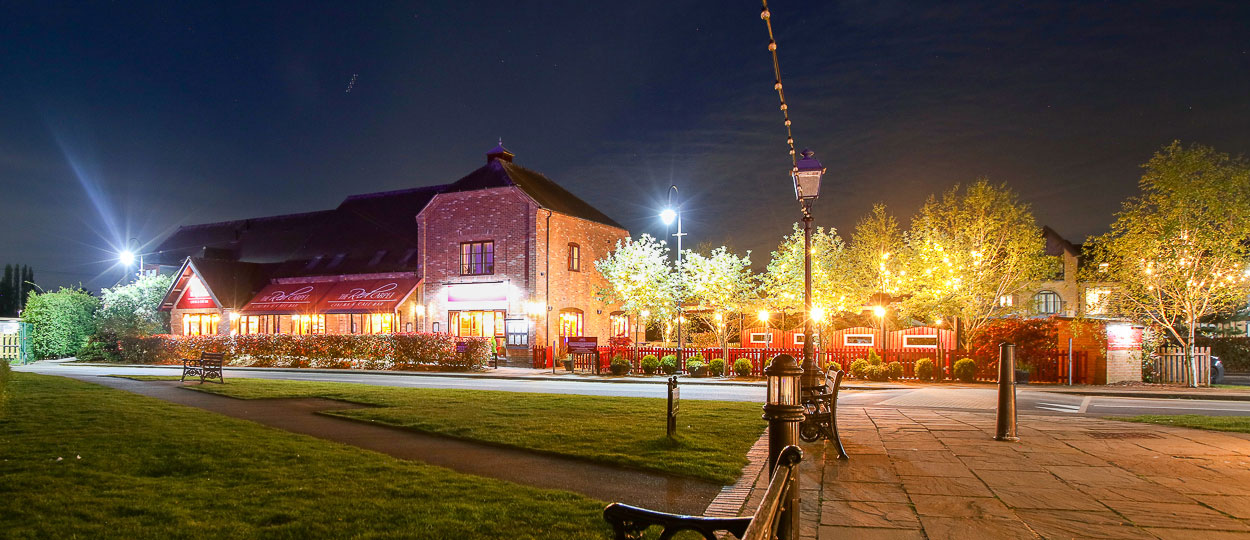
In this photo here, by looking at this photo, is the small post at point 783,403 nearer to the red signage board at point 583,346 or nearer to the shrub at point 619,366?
Answer: the shrub at point 619,366

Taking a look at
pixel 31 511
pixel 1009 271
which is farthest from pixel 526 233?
pixel 31 511

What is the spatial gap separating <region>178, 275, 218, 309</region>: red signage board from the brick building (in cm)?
7

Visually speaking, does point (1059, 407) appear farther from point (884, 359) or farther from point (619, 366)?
point (619, 366)

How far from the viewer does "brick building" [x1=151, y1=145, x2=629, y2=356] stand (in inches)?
1366

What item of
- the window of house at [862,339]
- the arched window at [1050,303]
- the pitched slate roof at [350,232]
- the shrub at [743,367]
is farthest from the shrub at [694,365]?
the arched window at [1050,303]

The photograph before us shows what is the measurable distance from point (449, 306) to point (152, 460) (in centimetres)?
2900

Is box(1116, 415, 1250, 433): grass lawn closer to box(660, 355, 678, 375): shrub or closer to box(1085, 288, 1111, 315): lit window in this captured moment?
box(1085, 288, 1111, 315): lit window

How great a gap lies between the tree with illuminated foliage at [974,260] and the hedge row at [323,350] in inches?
679

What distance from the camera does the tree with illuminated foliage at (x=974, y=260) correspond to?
26.7 metres

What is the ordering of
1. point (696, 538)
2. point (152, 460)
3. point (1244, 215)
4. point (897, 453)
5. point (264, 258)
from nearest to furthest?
point (696, 538), point (152, 460), point (897, 453), point (1244, 215), point (264, 258)

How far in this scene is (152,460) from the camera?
7641 mm

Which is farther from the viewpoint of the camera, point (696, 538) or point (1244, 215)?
point (1244, 215)

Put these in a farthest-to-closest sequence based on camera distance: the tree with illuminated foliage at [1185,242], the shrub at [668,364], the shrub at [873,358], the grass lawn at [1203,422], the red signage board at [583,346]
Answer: the red signage board at [583,346]
the shrub at [668,364]
the shrub at [873,358]
the tree with illuminated foliage at [1185,242]
the grass lawn at [1203,422]

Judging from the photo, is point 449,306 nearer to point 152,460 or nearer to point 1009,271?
point 1009,271
